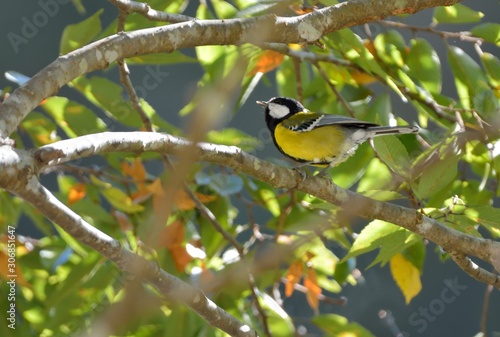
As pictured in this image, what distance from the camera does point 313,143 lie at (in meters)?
2.09

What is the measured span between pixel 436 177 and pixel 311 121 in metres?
0.58

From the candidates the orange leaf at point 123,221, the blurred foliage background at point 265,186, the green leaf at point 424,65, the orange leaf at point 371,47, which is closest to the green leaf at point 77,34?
the blurred foliage background at point 265,186

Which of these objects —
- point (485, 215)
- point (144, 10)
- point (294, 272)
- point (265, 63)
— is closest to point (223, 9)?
point (265, 63)

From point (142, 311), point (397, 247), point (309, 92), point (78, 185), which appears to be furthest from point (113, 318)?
point (309, 92)

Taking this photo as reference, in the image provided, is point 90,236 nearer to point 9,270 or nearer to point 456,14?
point 9,270

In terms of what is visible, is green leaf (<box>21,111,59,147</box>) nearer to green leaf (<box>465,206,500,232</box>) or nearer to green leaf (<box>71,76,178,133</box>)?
green leaf (<box>71,76,178,133</box>)

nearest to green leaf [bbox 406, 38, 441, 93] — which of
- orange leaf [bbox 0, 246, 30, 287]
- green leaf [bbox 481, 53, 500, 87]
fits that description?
green leaf [bbox 481, 53, 500, 87]

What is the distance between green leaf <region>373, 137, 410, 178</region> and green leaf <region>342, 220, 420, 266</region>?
4.9 inches

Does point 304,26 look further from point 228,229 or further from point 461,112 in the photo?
point 228,229

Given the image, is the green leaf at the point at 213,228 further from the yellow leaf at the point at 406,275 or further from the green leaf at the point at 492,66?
the green leaf at the point at 492,66

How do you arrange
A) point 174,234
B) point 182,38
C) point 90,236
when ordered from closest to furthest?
point 90,236 < point 182,38 < point 174,234

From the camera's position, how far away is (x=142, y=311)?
17.4 inches

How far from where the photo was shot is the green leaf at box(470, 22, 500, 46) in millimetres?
2119

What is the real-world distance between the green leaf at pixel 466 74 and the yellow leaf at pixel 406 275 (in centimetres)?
48
